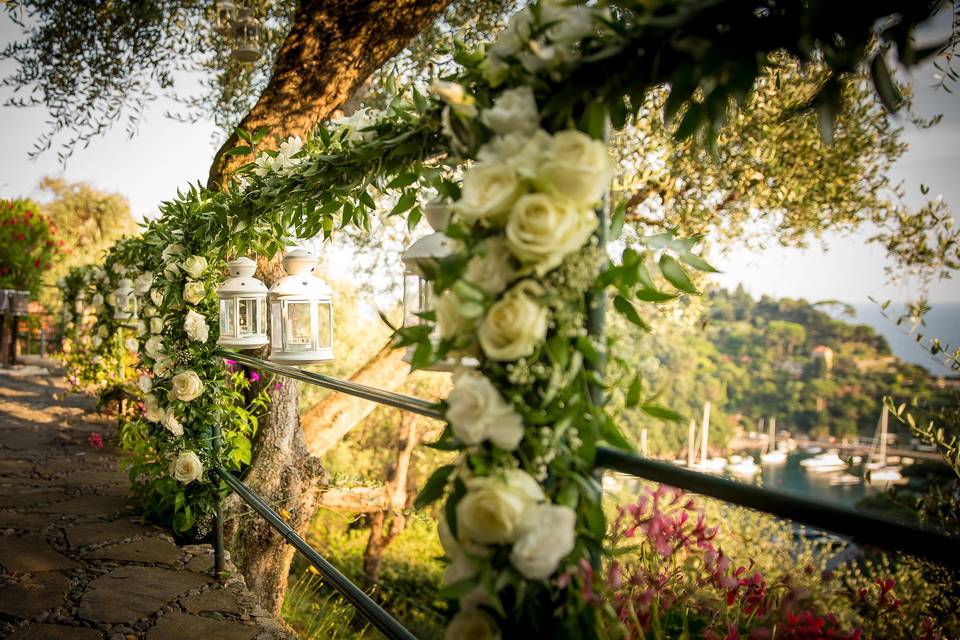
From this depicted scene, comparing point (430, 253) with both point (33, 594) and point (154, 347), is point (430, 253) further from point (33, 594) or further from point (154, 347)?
point (154, 347)

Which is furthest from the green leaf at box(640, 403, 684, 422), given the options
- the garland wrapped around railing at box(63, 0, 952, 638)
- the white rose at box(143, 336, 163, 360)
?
the white rose at box(143, 336, 163, 360)

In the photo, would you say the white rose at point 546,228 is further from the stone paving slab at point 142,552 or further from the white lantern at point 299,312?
the stone paving slab at point 142,552

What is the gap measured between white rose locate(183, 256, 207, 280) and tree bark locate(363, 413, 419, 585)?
6.90m

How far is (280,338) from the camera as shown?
254cm

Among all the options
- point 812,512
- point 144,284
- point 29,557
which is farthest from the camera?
point 144,284

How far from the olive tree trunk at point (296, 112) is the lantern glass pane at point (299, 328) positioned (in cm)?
157

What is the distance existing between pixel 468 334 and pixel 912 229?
609 cm

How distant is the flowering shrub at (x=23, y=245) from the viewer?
9875 millimetres

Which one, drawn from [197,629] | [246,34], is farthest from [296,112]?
[197,629]

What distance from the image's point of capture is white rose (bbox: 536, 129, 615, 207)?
3.05 ft

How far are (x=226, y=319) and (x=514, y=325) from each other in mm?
2217

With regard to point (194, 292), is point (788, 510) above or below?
below

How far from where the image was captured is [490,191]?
980 mm

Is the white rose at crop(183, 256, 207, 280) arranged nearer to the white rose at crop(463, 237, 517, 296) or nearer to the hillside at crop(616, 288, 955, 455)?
the white rose at crop(463, 237, 517, 296)
